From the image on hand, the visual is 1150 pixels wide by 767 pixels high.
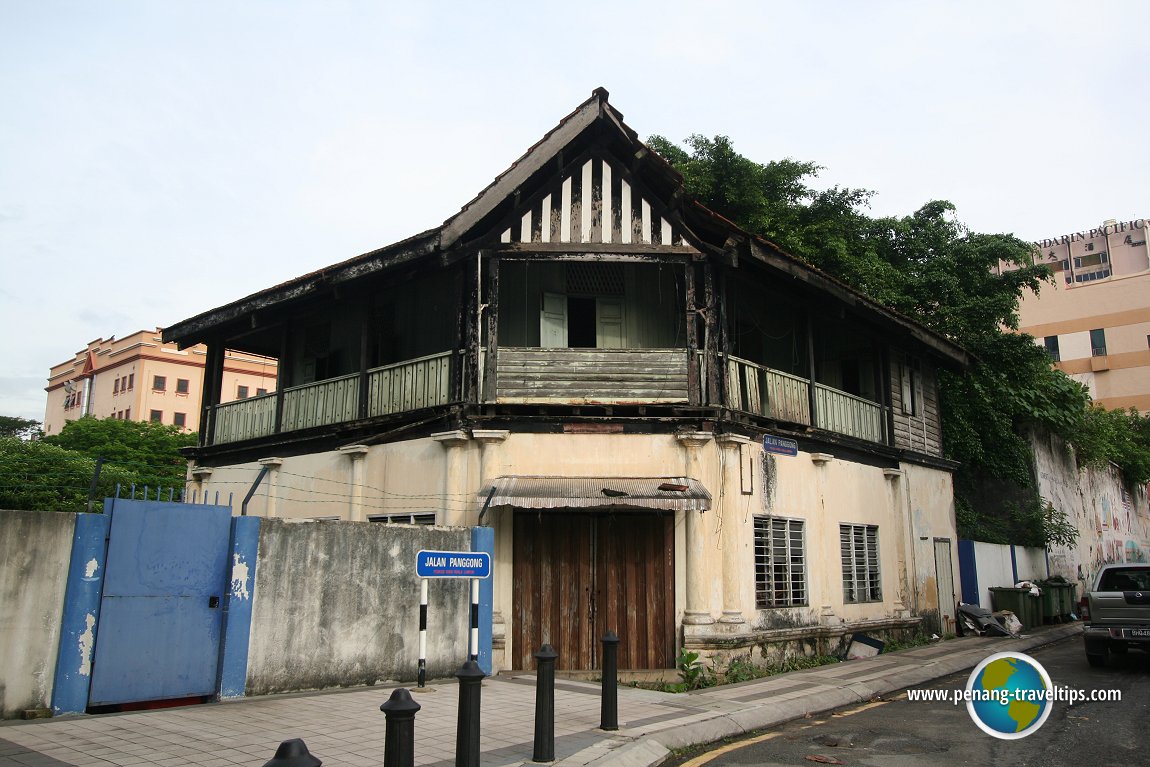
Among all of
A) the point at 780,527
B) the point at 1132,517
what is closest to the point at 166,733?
the point at 780,527

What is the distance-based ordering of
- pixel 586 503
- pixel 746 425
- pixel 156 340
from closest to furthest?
1. pixel 586 503
2. pixel 746 425
3. pixel 156 340

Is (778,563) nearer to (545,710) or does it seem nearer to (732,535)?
(732,535)

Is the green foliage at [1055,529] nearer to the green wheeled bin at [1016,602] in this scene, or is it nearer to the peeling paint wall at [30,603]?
the green wheeled bin at [1016,602]

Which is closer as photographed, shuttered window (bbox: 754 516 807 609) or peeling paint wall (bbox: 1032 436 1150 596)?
shuttered window (bbox: 754 516 807 609)

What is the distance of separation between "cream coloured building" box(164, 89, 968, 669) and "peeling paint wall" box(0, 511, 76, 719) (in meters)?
5.06

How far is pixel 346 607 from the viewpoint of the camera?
32.7 ft

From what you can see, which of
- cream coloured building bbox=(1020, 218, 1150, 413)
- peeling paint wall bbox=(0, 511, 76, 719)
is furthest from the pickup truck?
cream coloured building bbox=(1020, 218, 1150, 413)

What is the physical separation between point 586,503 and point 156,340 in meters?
60.2

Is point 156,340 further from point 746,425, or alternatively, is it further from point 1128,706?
point 1128,706

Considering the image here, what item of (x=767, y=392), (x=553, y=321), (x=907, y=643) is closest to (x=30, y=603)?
(x=553, y=321)

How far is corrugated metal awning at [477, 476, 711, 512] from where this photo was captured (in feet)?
37.1

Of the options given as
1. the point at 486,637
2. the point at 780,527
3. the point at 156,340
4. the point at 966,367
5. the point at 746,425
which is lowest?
the point at 486,637

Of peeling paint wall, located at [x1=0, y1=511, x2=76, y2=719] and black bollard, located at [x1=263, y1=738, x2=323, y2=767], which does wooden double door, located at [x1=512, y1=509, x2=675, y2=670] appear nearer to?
peeling paint wall, located at [x1=0, y1=511, x2=76, y2=719]

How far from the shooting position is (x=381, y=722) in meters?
7.92
